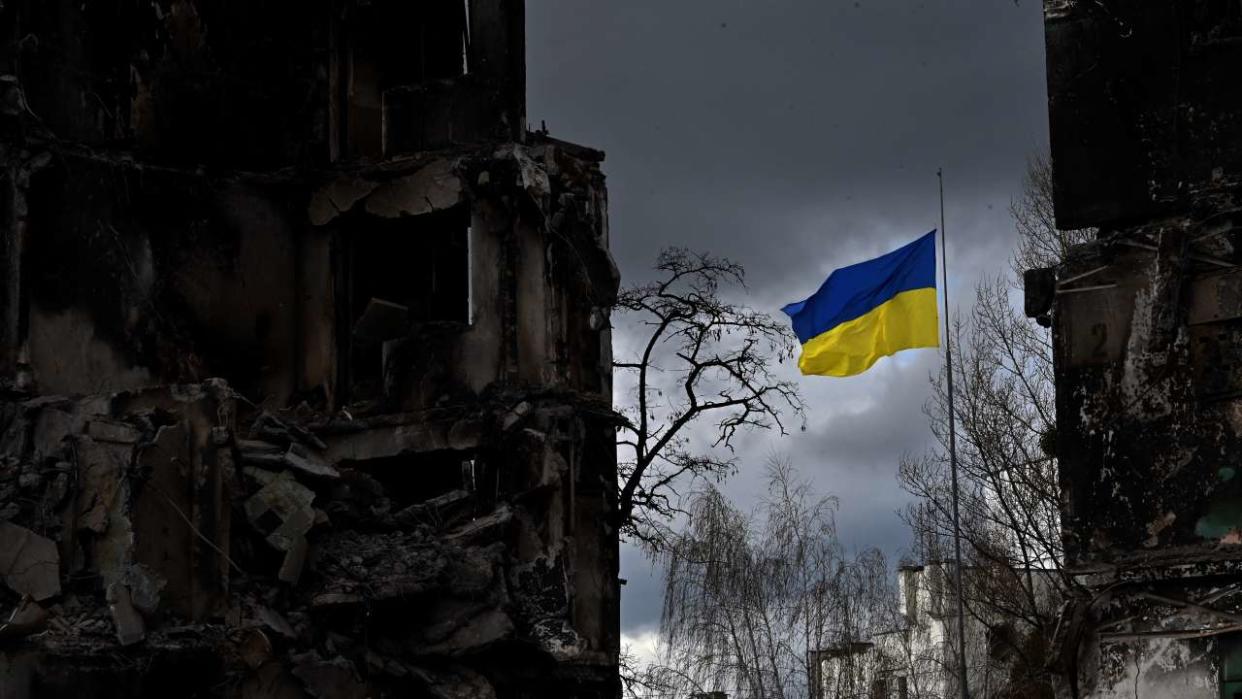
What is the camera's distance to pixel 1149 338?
17438 millimetres

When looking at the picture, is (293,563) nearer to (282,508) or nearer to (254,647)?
(282,508)

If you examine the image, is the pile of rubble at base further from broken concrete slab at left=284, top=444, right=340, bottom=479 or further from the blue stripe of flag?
the blue stripe of flag

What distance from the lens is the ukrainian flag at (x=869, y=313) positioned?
22.6m

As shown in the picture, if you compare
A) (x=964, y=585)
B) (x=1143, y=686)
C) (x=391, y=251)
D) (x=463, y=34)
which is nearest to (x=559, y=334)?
(x=391, y=251)

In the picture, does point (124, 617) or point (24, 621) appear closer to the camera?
point (24, 621)

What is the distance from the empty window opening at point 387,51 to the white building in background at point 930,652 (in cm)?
1140

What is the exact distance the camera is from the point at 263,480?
1881 centimetres

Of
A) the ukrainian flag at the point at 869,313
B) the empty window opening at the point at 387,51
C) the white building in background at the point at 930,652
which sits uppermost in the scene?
the empty window opening at the point at 387,51

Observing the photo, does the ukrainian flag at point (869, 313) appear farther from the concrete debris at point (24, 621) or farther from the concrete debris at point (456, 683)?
the concrete debris at point (24, 621)

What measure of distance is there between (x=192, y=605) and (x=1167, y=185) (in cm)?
935

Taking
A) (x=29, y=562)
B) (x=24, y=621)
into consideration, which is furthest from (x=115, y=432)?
(x=24, y=621)

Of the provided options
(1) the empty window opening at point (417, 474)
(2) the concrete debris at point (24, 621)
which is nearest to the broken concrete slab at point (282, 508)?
(2) the concrete debris at point (24, 621)

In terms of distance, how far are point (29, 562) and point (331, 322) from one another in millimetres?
7864

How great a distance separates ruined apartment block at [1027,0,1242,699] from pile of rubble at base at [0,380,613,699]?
20.3ft
